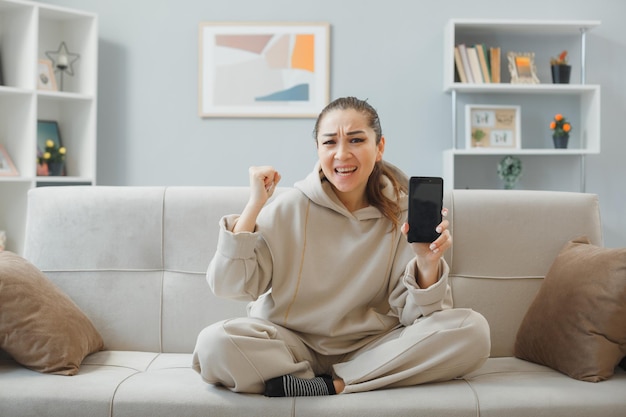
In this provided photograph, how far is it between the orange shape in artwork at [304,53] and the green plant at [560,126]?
1.34 metres

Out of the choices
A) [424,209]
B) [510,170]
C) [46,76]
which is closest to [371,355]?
[424,209]

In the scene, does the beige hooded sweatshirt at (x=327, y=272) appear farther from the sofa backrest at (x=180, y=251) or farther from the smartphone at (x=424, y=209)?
the sofa backrest at (x=180, y=251)

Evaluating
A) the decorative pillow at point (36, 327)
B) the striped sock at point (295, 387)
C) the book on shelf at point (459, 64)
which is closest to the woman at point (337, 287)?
the striped sock at point (295, 387)

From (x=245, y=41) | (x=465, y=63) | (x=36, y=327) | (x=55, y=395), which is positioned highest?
(x=245, y=41)

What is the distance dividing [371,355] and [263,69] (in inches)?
101

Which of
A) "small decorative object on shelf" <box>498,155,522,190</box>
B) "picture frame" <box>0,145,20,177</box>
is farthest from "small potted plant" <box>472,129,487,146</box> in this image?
"picture frame" <box>0,145,20,177</box>

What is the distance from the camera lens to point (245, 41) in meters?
→ 4.15

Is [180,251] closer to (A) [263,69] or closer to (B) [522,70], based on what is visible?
(A) [263,69]

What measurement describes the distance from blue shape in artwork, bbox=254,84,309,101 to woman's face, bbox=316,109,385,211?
208 centimetres

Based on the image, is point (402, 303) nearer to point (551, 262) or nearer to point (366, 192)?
point (366, 192)

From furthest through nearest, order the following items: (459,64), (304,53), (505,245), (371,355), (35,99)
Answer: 1. (304,53)
2. (459,64)
3. (35,99)
4. (505,245)
5. (371,355)

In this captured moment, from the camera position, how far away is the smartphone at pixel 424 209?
1.92 meters

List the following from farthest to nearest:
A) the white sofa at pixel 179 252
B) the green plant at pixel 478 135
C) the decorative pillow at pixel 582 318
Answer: the green plant at pixel 478 135 → the white sofa at pixel 179 252 → the decorative pillow at pixel 582 318

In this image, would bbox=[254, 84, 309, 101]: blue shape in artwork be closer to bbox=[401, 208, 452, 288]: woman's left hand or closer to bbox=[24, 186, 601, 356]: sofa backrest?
bbox=[24, 186, 601, 356]: sofa backrest
